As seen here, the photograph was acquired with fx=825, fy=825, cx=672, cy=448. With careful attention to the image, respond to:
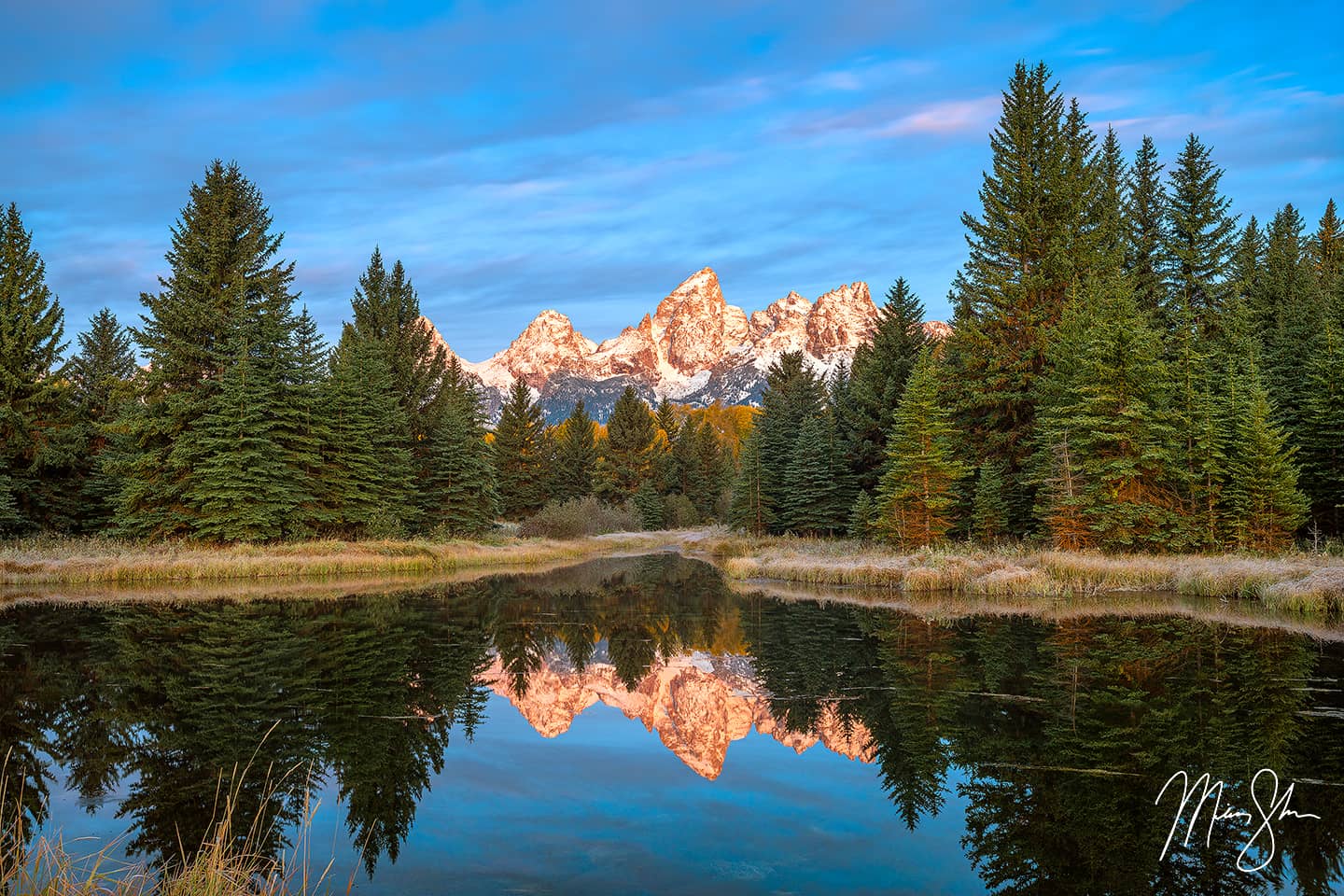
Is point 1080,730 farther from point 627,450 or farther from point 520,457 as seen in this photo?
point 627,450

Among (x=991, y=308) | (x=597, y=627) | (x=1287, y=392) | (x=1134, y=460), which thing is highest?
(x=991, y=308)

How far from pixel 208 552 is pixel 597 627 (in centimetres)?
1958

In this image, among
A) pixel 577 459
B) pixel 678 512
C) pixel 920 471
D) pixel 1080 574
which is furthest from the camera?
pixel 577 459

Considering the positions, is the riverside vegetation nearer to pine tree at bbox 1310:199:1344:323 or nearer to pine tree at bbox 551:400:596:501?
pine tree at bbox 1310:199:1344:323

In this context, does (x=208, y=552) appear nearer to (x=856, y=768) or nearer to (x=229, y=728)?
(x=229, y=728)

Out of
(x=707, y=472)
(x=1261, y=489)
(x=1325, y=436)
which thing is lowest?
(x=1261, y=489)

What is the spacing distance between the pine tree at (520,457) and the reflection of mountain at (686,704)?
205 ft

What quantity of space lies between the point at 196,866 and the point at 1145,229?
1845 inches

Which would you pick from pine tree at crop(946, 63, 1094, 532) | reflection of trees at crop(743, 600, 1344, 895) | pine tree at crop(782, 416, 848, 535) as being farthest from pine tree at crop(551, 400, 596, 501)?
reflection of trees at crop(743, 600, 1344, 895)

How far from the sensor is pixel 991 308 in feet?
117

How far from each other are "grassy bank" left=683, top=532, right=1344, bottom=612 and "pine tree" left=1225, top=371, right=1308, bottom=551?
266 centimetres

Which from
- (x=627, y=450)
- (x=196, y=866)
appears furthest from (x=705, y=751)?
(x=627, y=450)

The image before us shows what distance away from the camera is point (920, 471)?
108 ft

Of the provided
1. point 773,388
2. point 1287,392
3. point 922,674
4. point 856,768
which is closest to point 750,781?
point 856,768
